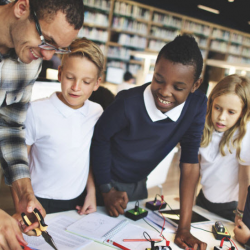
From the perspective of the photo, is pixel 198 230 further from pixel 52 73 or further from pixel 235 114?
pixel 52 73

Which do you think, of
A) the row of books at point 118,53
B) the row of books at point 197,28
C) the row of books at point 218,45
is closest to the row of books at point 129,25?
the row of books at point 118,53

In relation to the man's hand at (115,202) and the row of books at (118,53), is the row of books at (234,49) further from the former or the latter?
the man's hand at (115,202)

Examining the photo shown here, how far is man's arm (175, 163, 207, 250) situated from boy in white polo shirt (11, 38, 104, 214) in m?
0.40

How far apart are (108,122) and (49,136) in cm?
28

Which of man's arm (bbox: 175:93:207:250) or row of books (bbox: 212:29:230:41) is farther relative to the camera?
row of books (bbox: 212:29:230:41)

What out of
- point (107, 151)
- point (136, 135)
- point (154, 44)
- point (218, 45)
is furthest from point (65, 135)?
point (218, 45)

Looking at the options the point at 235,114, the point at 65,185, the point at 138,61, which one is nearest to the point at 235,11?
the point at 138,61

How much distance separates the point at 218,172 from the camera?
156cm

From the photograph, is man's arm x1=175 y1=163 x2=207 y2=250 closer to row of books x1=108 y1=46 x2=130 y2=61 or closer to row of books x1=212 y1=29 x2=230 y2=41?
row of books x1=108 y1=46 x2=130 y2=61

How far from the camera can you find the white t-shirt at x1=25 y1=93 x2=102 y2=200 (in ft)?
4.29

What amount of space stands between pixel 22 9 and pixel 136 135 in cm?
69

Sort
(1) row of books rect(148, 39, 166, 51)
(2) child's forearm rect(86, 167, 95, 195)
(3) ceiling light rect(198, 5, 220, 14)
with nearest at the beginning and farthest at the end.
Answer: (2) child's forearm rect(86, 167, 95, 195) → (1) row of books rect(148, 39, 166, 51) → (3) ceiling light rect(198, 5, 220, 14)

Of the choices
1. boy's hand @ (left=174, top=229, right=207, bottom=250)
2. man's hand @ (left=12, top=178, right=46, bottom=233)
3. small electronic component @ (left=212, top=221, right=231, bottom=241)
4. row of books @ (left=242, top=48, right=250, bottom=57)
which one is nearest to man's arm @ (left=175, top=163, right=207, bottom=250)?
boy's hand @ (left=174, top=229, right=207, bottom=250)

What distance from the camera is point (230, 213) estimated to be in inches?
61.9
